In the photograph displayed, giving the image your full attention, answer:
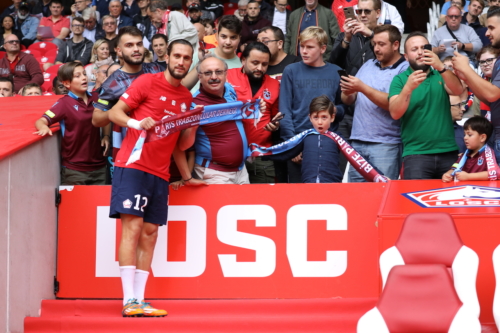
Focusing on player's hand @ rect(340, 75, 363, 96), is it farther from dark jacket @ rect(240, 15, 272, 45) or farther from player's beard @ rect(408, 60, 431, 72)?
dark jacket @ rect(240, 15, 272, 45)

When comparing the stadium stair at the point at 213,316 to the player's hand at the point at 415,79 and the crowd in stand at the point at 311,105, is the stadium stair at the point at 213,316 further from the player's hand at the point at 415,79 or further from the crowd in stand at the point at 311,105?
the player's hand at the point at 415,79

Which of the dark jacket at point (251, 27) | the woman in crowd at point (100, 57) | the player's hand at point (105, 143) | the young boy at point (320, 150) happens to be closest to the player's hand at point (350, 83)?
the young boy at point (320, 150)

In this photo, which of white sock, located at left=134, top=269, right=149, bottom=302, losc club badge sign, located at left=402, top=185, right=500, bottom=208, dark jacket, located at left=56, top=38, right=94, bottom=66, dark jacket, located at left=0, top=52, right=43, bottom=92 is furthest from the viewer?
dark jacket, located at left=56, top=38, right=94, bottom=66

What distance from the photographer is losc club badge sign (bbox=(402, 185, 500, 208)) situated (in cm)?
486

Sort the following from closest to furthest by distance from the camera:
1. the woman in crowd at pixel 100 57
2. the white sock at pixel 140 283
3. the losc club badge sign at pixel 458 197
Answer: the losc club badge sign at pixel 458 197 < the white sock at pixel 140 283 < the woman in crowd at pixel 100 57

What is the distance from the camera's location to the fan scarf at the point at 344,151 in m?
5.80

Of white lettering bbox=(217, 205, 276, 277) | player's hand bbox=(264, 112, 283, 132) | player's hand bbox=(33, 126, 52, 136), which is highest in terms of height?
player's hand bbox=(264, 112, 283, 132)

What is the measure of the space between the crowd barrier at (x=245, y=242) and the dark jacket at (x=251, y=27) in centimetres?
574

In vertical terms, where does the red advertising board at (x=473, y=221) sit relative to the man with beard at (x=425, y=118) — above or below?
below

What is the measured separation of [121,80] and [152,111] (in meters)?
0.75

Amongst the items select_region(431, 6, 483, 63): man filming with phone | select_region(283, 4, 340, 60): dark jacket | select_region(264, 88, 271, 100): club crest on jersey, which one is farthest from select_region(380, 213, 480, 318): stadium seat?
select_region(431, 6, 483, 63): man filming with phone

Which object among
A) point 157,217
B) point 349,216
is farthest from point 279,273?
point 157,217

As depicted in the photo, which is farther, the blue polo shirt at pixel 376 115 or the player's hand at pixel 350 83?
the blue polo shirt at pixel 376 115

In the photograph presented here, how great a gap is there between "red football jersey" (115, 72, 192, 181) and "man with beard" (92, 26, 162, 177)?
1.46ft
